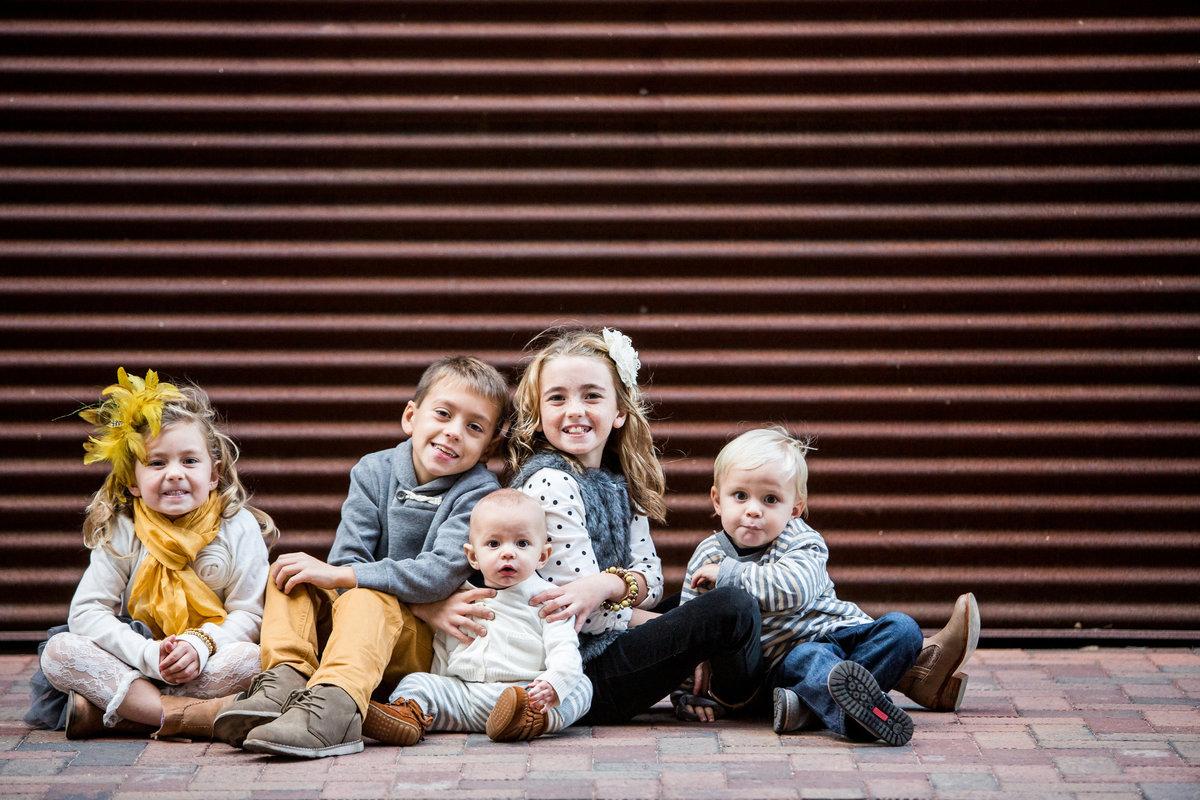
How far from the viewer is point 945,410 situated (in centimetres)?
460

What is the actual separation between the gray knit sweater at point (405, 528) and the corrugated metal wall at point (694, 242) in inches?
37.3

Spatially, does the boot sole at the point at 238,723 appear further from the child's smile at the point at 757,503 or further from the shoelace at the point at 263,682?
the child's smile at the point at 757,503

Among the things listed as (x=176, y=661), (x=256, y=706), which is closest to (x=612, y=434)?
(x=256, y=706)

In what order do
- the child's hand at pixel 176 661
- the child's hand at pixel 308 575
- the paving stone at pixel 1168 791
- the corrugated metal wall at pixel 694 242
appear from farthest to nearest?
the corrugated metal wall at pixel 694 242 < the child's hand at pixel 308 575 < the child's hand at pixel 176 661 < the paving stone at pixel 1168 791

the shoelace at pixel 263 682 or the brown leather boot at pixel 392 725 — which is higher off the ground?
the shoelace at pixel 263 682

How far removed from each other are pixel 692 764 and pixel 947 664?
1.03m

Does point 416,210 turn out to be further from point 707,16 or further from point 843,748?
point 843,748

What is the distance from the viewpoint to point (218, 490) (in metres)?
3.73

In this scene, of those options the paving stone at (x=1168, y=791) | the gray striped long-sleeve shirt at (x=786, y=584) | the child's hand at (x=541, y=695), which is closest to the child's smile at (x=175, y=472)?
the child's hand at (x=541, y=695)

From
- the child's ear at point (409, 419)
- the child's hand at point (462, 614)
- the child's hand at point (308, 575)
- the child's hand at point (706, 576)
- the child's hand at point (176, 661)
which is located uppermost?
the child's ear at point (409, 419)

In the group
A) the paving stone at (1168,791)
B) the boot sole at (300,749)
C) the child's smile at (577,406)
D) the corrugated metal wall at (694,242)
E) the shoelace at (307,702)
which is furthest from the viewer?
the corrugated metal wall at (694,242)

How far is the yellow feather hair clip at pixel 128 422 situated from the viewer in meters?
3.48

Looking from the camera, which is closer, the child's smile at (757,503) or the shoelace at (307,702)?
the shoelace at (307,702)

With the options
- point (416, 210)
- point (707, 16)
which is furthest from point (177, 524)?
point (707, 16)
